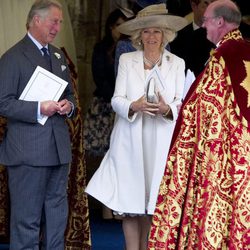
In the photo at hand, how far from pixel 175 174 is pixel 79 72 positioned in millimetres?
3742

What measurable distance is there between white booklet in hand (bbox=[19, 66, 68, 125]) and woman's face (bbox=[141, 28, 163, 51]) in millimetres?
787

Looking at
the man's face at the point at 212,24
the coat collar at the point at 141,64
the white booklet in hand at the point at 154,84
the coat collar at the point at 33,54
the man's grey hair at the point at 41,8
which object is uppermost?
the man's grey hair at the point at 41,8

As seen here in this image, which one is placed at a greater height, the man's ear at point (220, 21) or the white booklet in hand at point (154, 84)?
the man's ear at point (220, 21)

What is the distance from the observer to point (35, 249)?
266 inches

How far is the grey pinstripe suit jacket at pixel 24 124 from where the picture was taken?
21.5ft

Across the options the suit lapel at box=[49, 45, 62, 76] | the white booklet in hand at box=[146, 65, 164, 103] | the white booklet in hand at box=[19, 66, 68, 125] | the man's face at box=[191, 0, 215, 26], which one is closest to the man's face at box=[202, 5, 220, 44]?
the white booklet in hand at box=[146, 65, 164, 103]

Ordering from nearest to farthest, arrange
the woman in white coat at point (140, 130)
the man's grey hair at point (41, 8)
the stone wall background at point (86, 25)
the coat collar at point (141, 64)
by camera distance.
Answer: the man's grey hair at point (41, 8)
the woman in white coat at point (140, 130)
the coat collar at point (141, 64)
the stone wall background at point (86, 25)

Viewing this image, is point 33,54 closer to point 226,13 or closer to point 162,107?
point 162,107

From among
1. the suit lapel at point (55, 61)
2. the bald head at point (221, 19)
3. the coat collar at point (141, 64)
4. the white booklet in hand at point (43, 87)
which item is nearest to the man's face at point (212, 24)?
the bald head at point (221, 19)

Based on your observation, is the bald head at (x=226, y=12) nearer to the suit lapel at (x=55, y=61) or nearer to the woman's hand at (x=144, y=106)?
the woman's hand at (x=144, y=106)

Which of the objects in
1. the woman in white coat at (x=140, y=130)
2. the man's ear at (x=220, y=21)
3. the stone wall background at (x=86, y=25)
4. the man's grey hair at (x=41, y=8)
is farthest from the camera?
the stone wall background at (x=86, y=25)

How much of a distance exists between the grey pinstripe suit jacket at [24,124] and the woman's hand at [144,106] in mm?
516

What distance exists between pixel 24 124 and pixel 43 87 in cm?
27

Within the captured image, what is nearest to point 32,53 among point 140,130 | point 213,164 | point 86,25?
point 140,130
